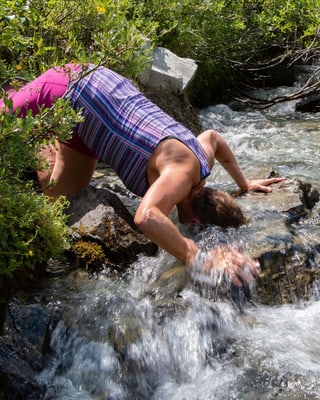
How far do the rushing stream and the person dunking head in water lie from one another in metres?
0.37

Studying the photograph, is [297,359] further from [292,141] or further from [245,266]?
[292,141]

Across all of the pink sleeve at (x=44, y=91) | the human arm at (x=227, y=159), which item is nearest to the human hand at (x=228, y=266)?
the human arm at (x=227, y=159)

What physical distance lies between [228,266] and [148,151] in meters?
0.95

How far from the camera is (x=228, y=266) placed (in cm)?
400

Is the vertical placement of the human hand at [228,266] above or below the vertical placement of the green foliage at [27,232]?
below

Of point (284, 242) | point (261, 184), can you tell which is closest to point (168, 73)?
point (261, 184)

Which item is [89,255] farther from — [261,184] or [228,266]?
[261,184]

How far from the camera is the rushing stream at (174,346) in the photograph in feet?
10.7

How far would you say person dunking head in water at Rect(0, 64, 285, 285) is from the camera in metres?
3.90

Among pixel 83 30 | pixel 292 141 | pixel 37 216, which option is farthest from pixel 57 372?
pixel 292 141

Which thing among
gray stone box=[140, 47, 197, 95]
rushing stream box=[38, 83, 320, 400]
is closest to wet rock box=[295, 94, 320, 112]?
gray stone box=[140, 47, 197, 95]

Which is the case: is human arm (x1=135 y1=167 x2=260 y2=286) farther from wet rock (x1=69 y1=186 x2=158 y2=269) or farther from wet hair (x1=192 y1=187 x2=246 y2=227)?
wet rock (x1=69 y1=186 x2=158 y2=269)

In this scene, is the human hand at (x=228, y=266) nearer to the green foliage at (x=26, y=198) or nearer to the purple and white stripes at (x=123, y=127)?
the purple and white stripes at (x=123, y=127)

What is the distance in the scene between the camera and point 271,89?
11.5m
